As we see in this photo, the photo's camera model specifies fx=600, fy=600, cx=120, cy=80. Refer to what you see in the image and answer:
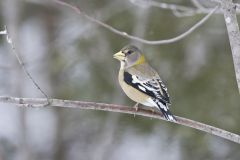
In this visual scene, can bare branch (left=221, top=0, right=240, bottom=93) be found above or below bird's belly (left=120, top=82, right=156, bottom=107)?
above

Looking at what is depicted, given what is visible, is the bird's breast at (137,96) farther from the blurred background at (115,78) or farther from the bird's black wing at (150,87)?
the blurred background at (115,78)

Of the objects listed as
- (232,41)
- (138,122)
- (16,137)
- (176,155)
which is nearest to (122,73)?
(232,41)

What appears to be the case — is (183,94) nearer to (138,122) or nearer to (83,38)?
(138,122)

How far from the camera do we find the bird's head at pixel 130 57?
16.2 feet

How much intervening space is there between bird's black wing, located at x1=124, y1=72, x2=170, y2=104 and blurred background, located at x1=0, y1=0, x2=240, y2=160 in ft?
7.15

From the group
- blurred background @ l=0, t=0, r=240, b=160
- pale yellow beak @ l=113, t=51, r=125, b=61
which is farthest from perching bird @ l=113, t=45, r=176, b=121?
blurred background @ l=0, t=0, r=240, b=160

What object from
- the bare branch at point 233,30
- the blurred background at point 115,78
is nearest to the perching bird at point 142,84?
the bare branch at point 233,30

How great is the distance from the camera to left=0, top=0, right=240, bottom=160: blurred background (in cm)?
707

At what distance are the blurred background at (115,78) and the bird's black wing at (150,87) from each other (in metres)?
2.18

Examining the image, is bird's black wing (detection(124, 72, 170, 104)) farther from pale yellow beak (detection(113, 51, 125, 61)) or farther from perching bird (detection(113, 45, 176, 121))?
pale yellow beak (detection(113, 51, 125, 61))

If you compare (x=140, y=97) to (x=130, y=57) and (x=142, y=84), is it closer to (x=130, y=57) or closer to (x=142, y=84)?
(x=142, y=84)

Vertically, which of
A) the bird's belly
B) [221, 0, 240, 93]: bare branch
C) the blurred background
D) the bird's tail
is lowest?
the blurred background

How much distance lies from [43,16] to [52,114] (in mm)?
1513

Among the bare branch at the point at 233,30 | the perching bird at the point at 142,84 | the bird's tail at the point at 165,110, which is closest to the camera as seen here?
the bare branch at the point at 233,30
